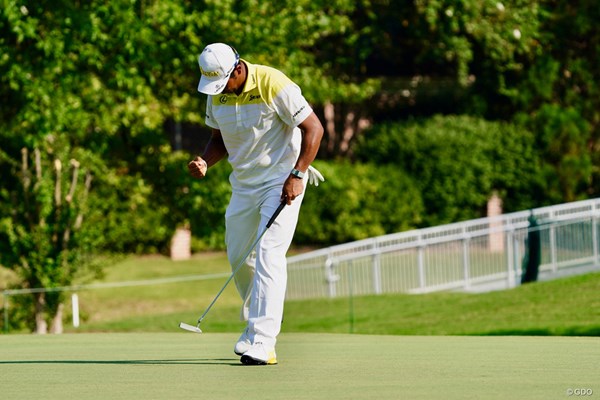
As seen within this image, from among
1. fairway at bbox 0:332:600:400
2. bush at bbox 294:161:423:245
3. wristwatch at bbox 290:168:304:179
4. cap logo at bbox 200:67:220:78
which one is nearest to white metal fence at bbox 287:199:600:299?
bush at bbox 294:161:423:245

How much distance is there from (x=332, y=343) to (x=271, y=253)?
1.86 m

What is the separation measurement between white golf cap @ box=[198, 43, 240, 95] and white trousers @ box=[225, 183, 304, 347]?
27.2 inches

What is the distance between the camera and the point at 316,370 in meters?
7.26

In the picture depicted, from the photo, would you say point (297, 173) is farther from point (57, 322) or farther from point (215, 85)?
point (57, 322)

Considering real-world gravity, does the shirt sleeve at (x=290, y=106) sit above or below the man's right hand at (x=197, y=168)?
above

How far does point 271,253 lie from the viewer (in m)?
7.94

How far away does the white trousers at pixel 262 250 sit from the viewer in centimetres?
786

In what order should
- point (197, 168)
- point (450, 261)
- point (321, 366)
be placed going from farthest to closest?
1. point (450, 261)
2. point (197, 168)
3. point (321, 366)

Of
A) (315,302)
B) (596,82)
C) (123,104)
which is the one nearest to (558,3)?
(596,82)

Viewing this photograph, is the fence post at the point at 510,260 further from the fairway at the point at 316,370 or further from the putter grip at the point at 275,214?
the putter grip at the point at 275,214

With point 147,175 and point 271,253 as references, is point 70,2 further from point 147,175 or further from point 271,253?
point 271,253

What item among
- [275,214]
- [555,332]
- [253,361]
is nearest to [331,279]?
[555,332]

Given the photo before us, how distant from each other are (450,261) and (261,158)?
13478 millimetres

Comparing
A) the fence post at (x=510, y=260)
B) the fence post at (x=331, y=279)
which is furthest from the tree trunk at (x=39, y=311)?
the fence post at (x=510, y=260)
